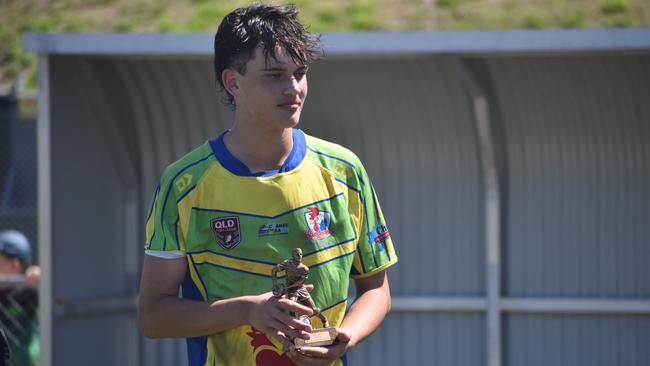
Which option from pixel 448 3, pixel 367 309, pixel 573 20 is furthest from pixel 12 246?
pixel 448 3

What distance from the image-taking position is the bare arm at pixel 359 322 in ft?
7.59

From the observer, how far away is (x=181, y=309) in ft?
8.02

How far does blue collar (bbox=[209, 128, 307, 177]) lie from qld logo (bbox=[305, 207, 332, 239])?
133 millimetres

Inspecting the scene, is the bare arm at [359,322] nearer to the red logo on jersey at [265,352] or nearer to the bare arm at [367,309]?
the bare arm at [367,309]

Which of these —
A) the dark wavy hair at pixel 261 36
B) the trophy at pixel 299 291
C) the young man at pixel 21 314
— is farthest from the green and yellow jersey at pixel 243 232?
the young man at pixel 21 314

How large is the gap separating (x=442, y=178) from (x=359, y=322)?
365cm

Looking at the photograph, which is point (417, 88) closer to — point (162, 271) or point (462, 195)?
point (462, 195)

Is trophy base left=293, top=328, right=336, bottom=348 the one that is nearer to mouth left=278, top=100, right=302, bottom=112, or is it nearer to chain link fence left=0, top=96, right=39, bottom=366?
mouth left=278, top=100, right=302, bottom=112

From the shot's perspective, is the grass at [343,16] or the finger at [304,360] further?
the grass at [343,16]

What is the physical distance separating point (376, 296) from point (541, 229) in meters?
3.60

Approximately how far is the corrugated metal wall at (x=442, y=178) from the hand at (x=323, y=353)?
3.55 metres

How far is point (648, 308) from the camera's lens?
5852mm

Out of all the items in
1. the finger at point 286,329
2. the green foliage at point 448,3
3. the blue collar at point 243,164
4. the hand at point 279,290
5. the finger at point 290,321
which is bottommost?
the finger at point 286,329

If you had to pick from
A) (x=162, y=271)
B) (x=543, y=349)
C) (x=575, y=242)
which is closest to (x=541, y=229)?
(x=575, y=242)
